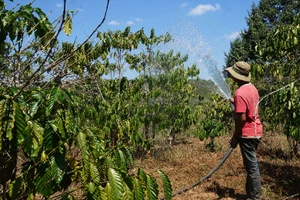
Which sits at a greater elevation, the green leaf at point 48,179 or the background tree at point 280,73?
the background tree at point 280,73

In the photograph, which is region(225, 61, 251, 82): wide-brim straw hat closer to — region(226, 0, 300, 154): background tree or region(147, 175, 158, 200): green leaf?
region(226, 0, 300, 154): background tree

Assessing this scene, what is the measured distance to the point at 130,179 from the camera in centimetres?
151

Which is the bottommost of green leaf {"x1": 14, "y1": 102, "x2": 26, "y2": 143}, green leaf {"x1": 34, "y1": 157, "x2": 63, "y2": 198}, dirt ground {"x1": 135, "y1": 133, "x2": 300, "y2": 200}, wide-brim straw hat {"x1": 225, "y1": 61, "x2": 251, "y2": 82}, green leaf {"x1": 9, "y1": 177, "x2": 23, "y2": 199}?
dirt ground {"x1": 135, "y1": 133, "x2": 300, "y2": 200}

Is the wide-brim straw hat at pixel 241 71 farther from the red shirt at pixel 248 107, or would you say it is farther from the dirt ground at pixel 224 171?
the dirt ground at pixel 224 171

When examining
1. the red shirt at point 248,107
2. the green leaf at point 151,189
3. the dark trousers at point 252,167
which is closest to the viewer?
the green leaf at point 151,189

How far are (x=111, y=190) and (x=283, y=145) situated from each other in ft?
22.0

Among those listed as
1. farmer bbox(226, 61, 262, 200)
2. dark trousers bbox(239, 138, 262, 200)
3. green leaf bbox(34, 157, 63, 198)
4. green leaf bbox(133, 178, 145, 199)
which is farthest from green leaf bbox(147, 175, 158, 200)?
dark trousers bbox(239, 138, 262, 200)

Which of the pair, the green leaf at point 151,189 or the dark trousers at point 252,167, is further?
the dark trousers at point 252,167

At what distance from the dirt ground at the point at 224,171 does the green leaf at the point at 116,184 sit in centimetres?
273

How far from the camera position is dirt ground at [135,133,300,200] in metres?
4.44

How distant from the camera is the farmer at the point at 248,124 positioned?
369cm

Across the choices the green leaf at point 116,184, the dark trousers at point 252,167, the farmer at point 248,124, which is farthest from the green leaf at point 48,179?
the dark trousers at point 252,167

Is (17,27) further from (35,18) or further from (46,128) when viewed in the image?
(46,128)

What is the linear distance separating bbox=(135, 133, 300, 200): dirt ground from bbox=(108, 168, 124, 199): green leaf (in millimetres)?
2725
